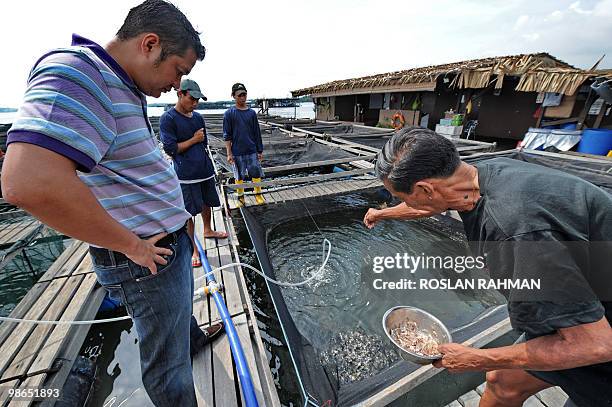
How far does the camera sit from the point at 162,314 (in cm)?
128

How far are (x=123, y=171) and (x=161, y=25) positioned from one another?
0.65m

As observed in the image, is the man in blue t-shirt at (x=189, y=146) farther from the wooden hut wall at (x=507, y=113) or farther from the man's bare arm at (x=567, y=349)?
the wooden hut wall at (x=507, y=113)

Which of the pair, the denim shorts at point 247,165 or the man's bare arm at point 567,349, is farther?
the denim shorts at point 247,165

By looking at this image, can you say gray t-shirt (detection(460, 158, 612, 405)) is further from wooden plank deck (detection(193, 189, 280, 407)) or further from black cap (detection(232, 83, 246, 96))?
black cap (detection(232, 83, 246, 96))

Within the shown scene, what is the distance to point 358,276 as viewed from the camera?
3.77 meters

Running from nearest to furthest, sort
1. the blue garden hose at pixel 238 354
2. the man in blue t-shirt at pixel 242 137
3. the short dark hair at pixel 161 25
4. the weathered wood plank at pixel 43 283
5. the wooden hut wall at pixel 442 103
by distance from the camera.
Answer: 1. the short dark hair at pixel 161 25
2. the blue garden hose at pixel 238 354
3. the weathered wood plank at pixel 43 283
4. the man in blue t-shirt at pixel 242 137
5. the wooden hut wall at pixel 442 103

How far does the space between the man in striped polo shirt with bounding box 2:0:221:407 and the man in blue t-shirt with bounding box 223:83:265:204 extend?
11.4 feet

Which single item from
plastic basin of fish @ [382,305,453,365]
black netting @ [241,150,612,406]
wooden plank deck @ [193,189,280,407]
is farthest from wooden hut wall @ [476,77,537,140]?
wooden plank deck @ [193,189,280,407]

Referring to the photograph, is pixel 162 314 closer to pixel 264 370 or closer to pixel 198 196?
pixel 264 370

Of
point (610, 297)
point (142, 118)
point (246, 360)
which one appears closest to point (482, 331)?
point (610, 297)

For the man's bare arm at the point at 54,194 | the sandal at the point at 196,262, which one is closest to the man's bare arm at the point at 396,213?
the man's bare arm at the point at 54,194

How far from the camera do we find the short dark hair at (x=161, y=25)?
1.04m

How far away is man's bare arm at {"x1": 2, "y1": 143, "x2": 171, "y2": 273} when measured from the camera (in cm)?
72

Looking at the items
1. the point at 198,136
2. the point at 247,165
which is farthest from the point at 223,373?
the point at 247,165
